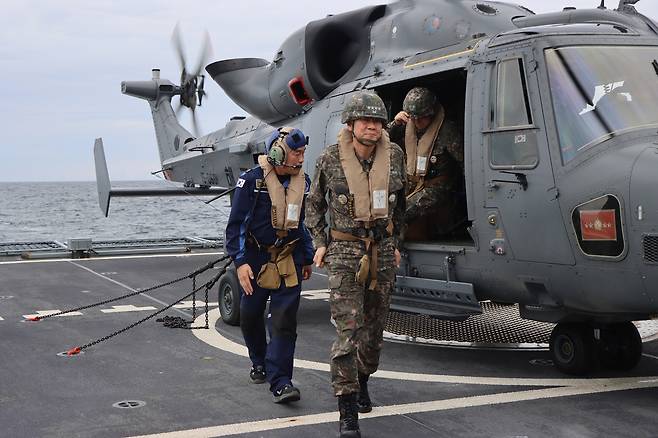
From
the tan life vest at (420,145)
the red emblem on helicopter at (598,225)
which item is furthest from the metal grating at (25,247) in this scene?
the red emblem on helicopter at (598,225)

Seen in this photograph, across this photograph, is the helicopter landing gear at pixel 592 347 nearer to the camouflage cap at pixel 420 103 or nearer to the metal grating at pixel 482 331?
the metal grating at pixel 482 331

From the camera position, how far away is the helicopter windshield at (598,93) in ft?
18.8

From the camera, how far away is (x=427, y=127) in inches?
282

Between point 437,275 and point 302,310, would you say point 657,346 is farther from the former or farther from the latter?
point 302,310

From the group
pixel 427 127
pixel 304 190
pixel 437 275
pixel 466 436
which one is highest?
pixel 427 127

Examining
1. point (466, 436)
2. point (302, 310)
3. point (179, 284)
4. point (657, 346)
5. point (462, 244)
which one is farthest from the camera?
point (179, 284)

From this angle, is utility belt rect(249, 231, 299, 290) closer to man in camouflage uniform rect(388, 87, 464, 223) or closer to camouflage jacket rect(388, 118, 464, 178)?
man in camouflage uniform rect(388, 87, 464, 223)

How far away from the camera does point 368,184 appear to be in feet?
16.8

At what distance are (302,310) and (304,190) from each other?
3947 mm

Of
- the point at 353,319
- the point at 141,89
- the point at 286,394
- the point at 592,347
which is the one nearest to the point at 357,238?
the point at 353,319

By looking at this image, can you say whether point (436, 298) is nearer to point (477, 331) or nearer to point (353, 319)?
point (477, 331)

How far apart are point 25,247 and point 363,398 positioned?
1260cm

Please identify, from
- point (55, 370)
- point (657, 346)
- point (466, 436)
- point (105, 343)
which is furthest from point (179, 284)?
point (466, 436)

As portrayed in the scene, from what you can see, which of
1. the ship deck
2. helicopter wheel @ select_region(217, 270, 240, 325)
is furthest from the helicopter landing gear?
helicopter wheel @ select_region(217, 270, 240, 325)
